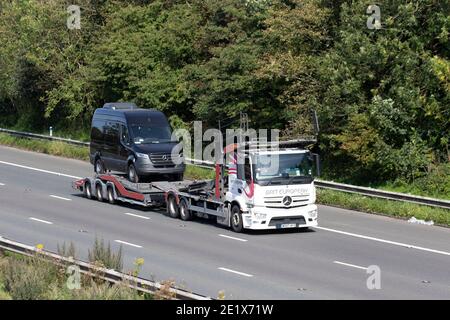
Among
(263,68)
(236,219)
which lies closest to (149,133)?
(263,68)

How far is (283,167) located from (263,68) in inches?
417

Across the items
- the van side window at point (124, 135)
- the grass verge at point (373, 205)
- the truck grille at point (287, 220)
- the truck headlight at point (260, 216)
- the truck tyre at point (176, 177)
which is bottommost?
the grass verge at point (373, 205)

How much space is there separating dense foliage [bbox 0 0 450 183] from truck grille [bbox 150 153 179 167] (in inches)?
198

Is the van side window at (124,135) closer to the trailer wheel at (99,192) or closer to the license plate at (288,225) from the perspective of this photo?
the trailer wheel at (99,192)

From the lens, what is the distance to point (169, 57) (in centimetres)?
4297

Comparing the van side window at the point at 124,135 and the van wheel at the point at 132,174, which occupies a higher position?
the van side window at the point at 124,135

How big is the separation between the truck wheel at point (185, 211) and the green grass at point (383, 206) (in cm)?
539

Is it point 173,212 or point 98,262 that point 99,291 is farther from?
point 173,212

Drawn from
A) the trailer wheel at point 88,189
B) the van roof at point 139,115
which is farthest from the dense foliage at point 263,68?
the trailer wheel at point 88,189

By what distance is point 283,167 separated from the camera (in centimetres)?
2466

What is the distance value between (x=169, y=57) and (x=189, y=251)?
21.8 metres

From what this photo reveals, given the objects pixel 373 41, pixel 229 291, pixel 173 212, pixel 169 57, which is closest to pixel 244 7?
pixel 169 57

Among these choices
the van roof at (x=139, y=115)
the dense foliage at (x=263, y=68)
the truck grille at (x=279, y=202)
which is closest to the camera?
the truck grille at (x=279, y=202)

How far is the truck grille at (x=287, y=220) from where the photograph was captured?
80.7 feet
